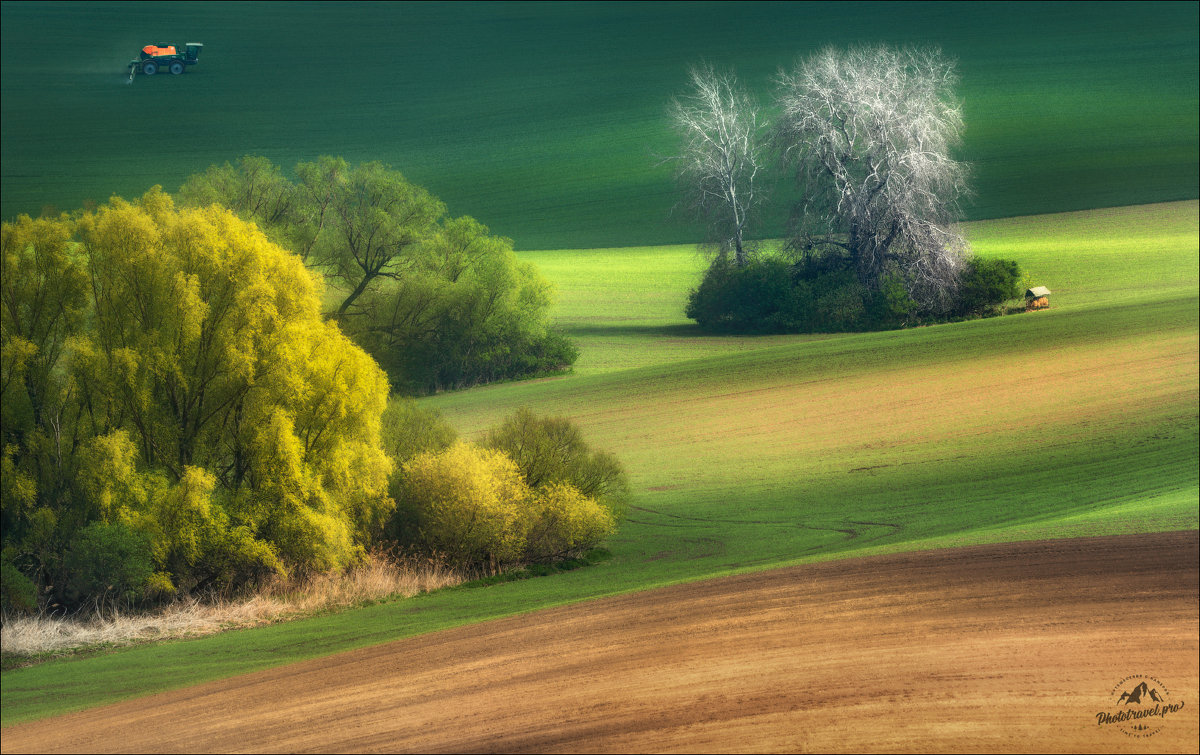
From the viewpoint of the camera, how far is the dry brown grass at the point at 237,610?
54.4 feet

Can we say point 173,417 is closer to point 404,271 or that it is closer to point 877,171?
point 404,271

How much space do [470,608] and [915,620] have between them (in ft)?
25.1

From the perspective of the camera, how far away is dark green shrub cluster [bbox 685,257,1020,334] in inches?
1714

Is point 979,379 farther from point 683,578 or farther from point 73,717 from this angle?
point 73,717

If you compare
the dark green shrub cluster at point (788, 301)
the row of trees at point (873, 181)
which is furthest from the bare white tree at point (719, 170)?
the dark green shrub cluster at point (788, 301)

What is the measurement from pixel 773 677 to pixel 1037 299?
3779 centimetres

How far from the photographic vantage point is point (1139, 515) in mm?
18328

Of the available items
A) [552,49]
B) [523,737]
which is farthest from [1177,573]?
[552,49]

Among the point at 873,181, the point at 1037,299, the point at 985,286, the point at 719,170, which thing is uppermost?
the point at 719,170

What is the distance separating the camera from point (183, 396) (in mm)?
19750

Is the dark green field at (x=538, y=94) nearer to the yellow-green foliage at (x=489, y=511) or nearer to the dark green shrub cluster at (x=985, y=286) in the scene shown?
the dark green shrub cluster at (x=985, y=286)

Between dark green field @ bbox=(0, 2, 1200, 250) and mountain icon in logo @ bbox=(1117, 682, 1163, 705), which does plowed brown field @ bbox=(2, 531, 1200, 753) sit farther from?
dark green field @ bbox=(0, 2, 1200, 250)

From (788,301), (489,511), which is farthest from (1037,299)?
(489,511)

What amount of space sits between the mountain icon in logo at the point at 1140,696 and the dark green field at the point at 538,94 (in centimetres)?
4107
